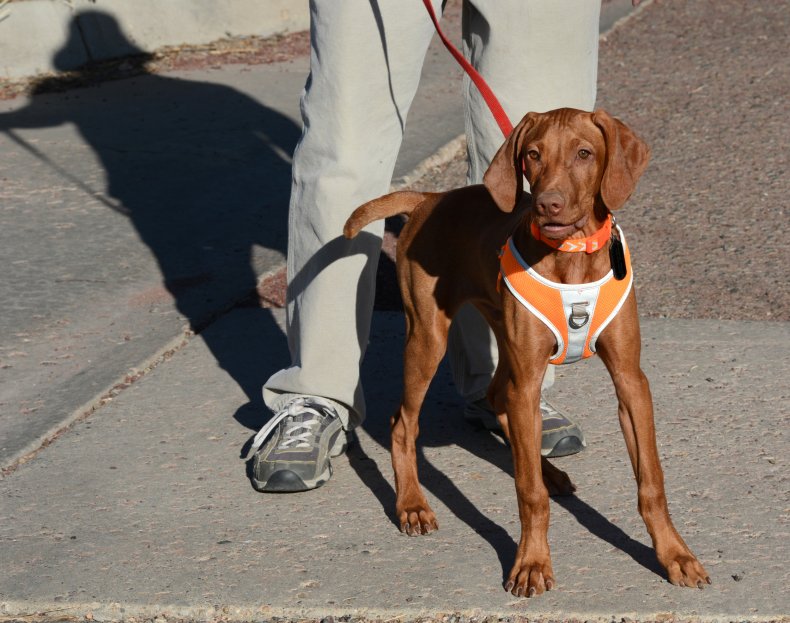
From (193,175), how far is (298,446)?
3.12 metres

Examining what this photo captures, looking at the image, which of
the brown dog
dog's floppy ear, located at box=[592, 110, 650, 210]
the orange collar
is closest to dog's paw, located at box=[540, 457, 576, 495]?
the brown dog

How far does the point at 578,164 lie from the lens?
284 cm

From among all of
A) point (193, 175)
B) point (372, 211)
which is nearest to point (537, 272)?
point (372, 211)

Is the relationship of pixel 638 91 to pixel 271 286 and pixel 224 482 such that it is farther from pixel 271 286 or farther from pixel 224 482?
pixel 224 482

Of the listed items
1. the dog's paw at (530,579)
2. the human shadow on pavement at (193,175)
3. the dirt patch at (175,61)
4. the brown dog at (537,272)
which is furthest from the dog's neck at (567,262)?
the dirt patch at (175,61)

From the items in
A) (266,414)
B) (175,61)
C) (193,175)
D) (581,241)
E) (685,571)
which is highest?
(581,241)

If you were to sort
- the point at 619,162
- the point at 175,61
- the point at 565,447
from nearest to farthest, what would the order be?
the point at 619,162, the point at 565,447, the point at 175,61

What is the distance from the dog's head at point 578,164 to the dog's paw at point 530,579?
0.78 metres

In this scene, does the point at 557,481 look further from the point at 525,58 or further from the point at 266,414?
the point at 525,58

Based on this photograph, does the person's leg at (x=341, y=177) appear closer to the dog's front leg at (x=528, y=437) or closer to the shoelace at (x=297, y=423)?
the shoelace at (x=297, y=423)

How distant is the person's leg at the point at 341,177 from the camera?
344 centimetres

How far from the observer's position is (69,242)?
5.48 meters

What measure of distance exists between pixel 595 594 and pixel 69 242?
3.31 m

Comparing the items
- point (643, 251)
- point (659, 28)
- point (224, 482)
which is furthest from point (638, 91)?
point (224, 482)
